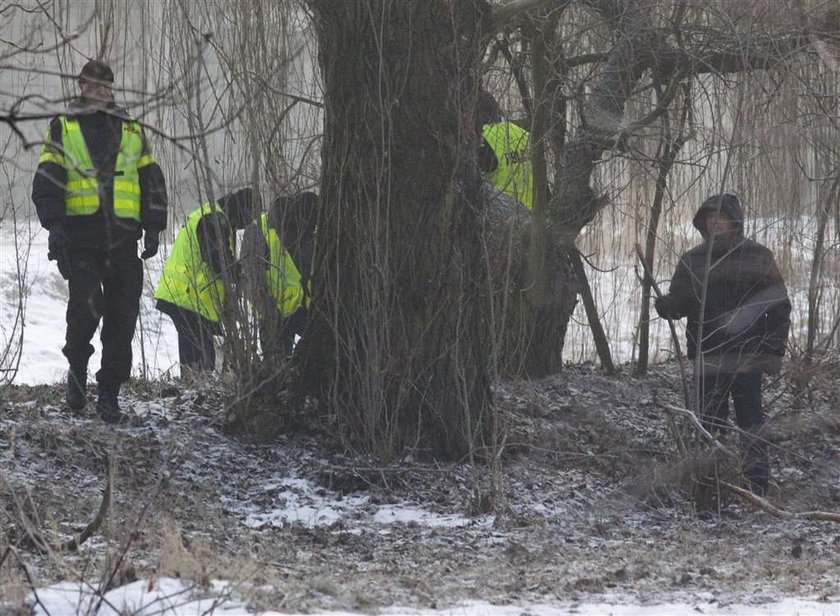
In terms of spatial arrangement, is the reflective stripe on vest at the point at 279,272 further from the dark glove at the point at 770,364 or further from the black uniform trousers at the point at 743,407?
the dark glove at the point at 770,364

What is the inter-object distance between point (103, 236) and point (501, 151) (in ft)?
9.40

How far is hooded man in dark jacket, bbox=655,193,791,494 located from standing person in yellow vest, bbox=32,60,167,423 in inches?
117

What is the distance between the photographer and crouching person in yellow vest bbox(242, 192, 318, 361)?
7312 millimetres

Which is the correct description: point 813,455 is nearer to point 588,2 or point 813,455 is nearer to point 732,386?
point 732,386

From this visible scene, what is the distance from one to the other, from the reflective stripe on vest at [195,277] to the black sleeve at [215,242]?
33mm

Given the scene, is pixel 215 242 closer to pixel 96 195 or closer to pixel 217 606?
pixel 96 195

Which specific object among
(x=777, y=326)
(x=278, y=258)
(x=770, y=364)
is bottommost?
(x=770, y=364)

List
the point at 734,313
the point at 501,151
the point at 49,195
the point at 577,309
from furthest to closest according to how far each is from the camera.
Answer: the point at 577,309
the point at 501,151
the point at 734,313
the point at 49,195

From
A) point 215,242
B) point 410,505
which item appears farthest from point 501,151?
point 410,505

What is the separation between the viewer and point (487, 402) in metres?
7.33

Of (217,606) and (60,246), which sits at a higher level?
(60,246)

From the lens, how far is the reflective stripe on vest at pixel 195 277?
7441 millimetres

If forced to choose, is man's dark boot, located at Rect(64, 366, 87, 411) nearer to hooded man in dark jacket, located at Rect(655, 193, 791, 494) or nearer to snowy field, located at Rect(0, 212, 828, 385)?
snowy field, located at Rect(0, 212, 828, 385)

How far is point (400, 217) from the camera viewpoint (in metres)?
7.10
